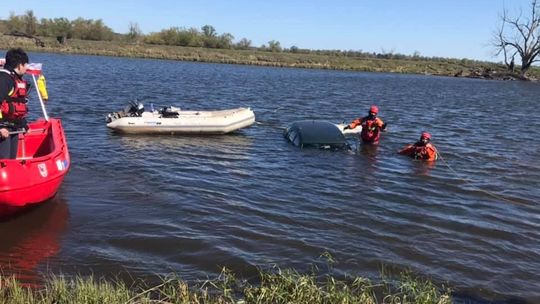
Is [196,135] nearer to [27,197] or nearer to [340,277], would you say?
[27,197]

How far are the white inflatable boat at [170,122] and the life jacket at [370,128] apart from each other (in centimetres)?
346

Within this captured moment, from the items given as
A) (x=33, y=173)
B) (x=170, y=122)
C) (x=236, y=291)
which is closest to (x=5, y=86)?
(x=33, y=173)

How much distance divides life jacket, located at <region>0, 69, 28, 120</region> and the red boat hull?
0.60 metres

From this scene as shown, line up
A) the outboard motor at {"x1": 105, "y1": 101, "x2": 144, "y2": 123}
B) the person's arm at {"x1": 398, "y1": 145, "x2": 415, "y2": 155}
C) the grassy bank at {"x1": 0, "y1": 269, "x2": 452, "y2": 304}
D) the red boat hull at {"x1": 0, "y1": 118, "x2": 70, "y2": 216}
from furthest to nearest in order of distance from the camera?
the outboard motor at {"x1": 105, "y1": 101, "x2": 144, "y2": 123} < the person's arm at {"x1": 398, "y1": 145, "x2": 415, "y2": 155} < the red boat hull at {"x1": 0, "y1": 118, "x2": 70, "y2": 216} < the grassy bank at {"x1": 0, "y1": 269, "x2": 452, "y2": 304}

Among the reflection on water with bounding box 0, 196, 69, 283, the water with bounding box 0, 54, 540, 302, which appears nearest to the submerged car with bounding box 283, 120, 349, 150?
the water with bounding box 0, 54, 540, 302

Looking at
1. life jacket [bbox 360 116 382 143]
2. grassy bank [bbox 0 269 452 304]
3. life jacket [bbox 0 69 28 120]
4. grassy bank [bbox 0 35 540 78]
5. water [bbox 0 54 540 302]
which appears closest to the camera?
grassy bank [bbox 0 269 452 304]

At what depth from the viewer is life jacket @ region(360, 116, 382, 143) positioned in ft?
46.9

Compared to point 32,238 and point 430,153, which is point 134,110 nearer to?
point 430,153

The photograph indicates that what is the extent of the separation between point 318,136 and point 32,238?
8.16 metres

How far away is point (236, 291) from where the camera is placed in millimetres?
5559

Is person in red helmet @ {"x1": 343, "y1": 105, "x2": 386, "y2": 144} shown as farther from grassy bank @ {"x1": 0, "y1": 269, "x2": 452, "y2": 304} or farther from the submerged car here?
grassy bank @ {"x1": 0, "y1": 269, "x2": 452, "y2": 304}

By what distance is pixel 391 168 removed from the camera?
12195 mm

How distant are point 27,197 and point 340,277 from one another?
13.4 ft

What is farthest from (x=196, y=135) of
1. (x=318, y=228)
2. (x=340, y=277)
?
(x=340, y=277)
